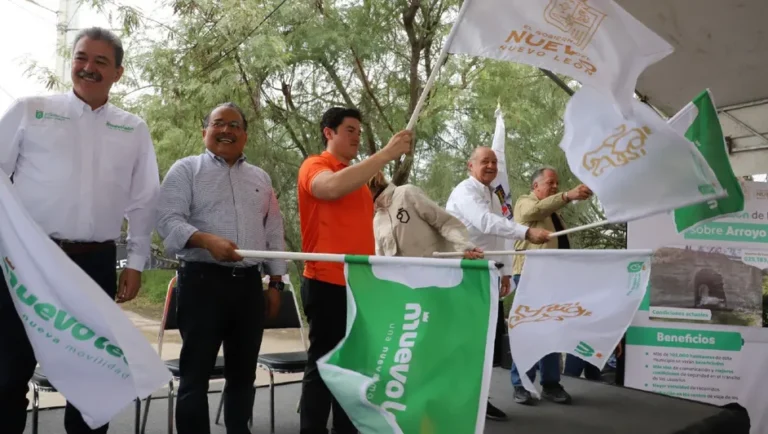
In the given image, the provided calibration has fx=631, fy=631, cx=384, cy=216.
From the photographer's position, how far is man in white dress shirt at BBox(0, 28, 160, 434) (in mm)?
1875

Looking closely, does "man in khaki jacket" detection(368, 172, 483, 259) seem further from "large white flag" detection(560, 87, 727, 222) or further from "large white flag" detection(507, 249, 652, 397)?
"large white flag" detection(560, 87, 727, 222)

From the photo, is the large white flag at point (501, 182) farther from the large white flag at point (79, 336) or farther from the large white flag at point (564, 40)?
the large white flag at point (79, 336)

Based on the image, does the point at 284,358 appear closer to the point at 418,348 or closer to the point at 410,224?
the point at 410,224

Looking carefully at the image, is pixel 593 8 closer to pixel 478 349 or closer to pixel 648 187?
pixel 648 187

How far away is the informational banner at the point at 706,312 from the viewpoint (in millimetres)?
3477

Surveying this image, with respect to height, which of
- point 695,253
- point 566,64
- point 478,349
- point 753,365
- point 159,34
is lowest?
point 753,365

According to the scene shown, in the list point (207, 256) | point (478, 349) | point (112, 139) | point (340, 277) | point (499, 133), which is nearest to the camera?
point (478, 349)

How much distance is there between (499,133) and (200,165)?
252 cm

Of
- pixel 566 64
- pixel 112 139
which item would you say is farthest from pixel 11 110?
pixel 566 64

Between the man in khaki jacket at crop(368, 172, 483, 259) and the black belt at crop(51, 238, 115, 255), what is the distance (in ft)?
3.95

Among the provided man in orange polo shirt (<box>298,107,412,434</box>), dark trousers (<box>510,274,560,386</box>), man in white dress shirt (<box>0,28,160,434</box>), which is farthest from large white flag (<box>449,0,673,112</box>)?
dark trousers (<box>510,274,560,386</box>)

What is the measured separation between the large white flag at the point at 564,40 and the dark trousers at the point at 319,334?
1.03 m

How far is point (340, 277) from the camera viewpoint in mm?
2387

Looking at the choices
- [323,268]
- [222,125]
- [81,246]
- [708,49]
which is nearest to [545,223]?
[708,49]
